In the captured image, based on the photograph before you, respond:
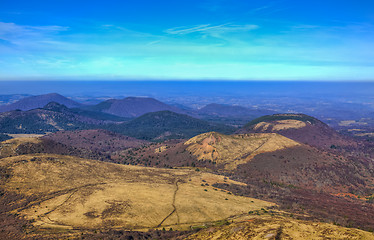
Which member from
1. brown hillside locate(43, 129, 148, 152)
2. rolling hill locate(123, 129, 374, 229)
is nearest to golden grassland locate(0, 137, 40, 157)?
rolling hill locate(123, 129, 374, 229)

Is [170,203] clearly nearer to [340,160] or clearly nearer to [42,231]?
[42,231]

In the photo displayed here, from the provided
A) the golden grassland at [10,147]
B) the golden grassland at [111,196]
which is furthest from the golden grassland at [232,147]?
the golden grassland at [10,147]

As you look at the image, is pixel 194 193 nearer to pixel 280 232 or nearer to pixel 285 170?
pixel 280 232

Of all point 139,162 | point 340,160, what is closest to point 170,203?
point 139,162

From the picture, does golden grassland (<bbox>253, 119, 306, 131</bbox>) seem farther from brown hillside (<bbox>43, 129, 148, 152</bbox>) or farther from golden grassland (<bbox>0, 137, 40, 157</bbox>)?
golden grassland (<bbox>0, 137, 40, 157</bbox>)

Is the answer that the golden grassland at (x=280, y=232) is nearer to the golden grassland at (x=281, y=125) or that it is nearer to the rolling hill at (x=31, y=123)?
the golden grassland at (x=281, y=125)

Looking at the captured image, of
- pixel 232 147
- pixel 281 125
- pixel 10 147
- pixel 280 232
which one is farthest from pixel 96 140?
pixel 280 232

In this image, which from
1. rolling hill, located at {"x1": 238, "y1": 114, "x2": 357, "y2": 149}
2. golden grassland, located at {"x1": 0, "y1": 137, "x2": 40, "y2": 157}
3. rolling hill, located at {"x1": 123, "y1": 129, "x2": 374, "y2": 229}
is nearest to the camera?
rolling hill, located at {"x1": 123, "y1": 129, "x2": 374, "y2": 229}
